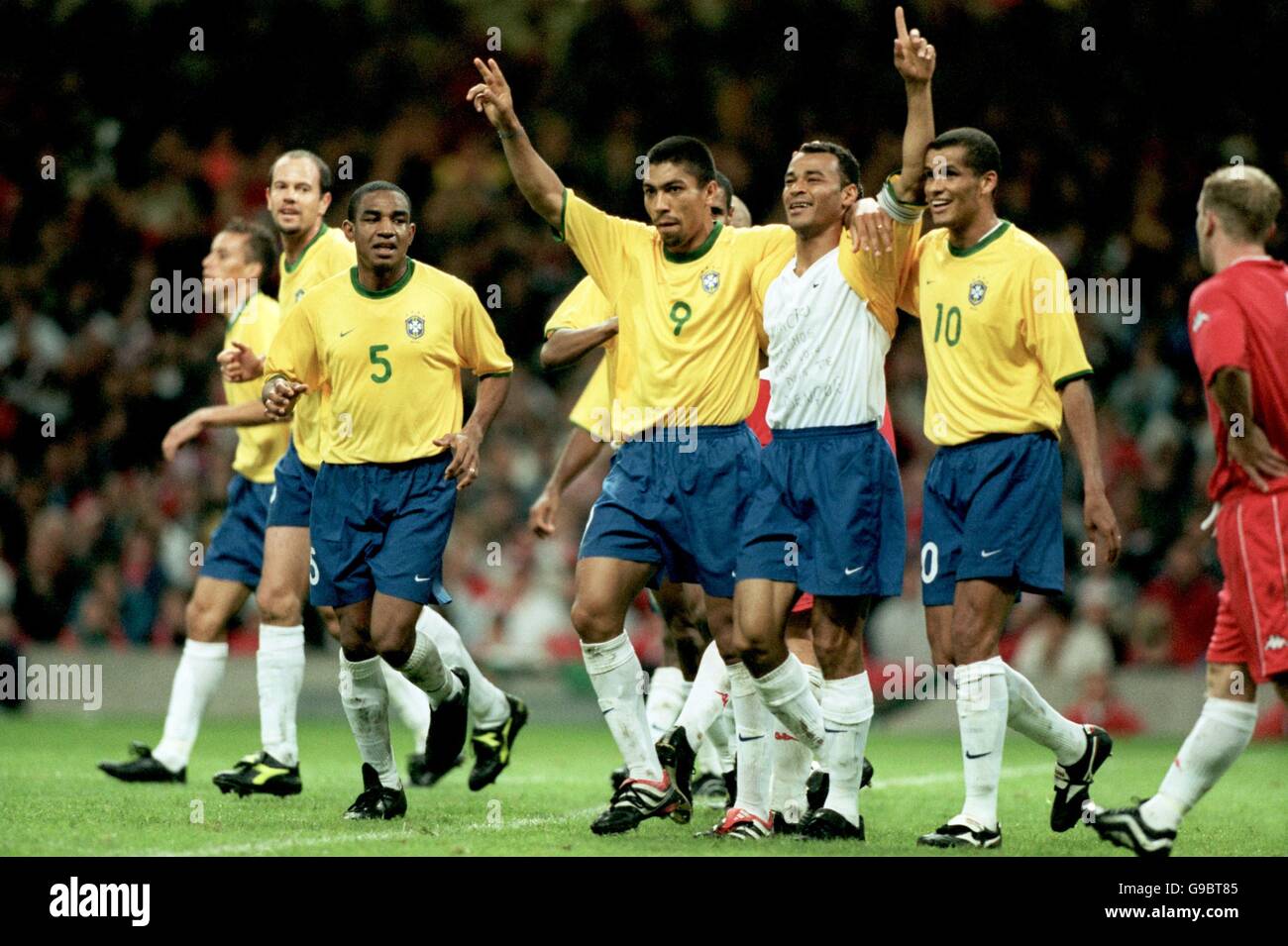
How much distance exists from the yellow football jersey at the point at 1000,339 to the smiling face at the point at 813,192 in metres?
0.49

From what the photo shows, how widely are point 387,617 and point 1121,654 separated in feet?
27.7

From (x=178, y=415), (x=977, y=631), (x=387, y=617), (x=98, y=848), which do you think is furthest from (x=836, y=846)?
(x=178, y=415)

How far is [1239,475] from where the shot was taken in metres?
5.99

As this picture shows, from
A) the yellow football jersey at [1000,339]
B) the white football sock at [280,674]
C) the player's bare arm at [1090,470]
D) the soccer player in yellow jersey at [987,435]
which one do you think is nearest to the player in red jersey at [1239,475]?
the player's bare arm at [1090,470]

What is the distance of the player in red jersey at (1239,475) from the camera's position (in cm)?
582

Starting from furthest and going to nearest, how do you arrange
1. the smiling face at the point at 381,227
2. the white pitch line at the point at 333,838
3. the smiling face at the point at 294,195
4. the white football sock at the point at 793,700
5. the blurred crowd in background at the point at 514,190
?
the blurred crowd in background at the point at 514,190
the smiling face at the point at 294,195
the smiling face at the point at 381,227
the white football sock at the point at 793,700
the white pitch line at the point at 333,838

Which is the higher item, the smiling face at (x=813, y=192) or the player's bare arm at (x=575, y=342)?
the smiling face at (x=813, y=192)

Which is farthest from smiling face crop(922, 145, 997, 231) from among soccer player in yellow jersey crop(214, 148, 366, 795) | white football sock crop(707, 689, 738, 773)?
soccer player in yellow jersey crop(214, 148, 366, 795)

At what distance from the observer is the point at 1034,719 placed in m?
7.37

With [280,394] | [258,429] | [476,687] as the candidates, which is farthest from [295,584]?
[280,394]

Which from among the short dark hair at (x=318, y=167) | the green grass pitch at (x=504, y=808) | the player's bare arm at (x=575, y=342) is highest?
the short dark hair at (x=318, y=167)

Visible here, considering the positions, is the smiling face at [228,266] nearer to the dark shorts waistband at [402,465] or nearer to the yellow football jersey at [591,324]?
the yellow football jersey at [591,324]

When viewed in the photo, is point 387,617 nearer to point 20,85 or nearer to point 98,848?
point 98,848

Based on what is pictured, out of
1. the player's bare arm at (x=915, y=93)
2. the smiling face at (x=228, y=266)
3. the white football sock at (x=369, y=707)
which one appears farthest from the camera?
the smiling face at (x=228, y=266)
